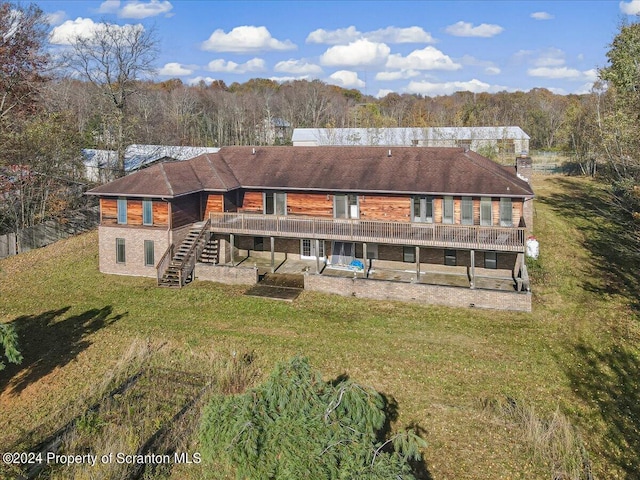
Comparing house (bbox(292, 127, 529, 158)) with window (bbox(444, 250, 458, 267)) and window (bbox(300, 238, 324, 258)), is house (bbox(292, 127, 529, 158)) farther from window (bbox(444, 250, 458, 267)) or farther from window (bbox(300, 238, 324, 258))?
window (bbox(444, 250, 458, 267))

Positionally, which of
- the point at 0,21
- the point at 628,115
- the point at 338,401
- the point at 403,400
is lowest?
the point at 403,400

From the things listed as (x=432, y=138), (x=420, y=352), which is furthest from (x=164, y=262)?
(x=432, y=138)

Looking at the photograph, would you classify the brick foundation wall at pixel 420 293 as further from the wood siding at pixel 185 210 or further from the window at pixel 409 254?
the wood siding at pixel 185 210

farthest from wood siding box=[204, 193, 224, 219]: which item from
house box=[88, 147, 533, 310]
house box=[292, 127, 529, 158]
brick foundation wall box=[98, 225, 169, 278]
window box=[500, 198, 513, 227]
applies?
house box=[292, 127, 529, 158]

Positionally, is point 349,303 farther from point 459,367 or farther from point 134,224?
point 134,224

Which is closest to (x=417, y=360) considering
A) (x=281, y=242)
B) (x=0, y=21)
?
(x=281, y=242)

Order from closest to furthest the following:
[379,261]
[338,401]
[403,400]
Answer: [338,401] < [403,400] < [379,261]
